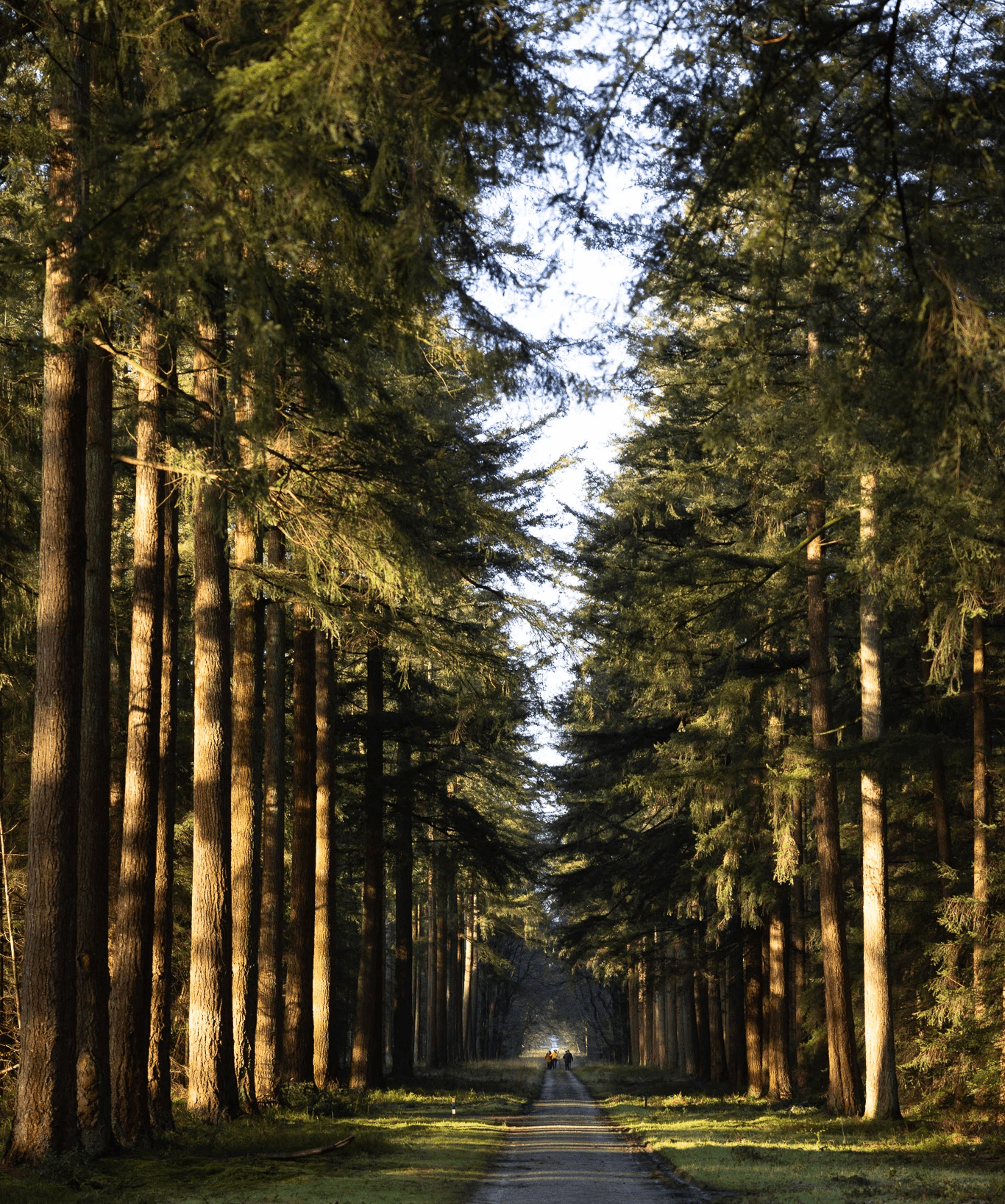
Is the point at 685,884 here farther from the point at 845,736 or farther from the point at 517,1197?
the point at 517,1197

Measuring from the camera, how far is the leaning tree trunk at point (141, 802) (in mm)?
12250

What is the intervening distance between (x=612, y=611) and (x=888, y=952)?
7.55 metres

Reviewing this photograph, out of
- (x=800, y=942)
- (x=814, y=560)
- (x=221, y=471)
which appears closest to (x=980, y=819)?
(x=814, y=560)

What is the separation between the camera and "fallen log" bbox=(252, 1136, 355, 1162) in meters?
12.4

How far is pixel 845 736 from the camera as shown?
21.0 meters

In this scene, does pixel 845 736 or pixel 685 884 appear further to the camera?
pixel 685 884

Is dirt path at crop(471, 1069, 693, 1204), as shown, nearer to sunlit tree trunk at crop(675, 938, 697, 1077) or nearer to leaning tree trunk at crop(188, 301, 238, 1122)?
leaning tree trunk at crop(188, 301, 238, 1122)

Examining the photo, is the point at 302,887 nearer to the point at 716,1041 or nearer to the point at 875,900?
the point at 875,900

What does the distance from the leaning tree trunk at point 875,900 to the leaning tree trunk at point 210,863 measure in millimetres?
9188

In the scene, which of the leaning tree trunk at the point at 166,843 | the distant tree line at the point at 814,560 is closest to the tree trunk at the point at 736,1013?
the distant tree line at the point at 814,560

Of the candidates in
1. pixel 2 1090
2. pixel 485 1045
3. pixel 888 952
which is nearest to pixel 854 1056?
pixel 888 952

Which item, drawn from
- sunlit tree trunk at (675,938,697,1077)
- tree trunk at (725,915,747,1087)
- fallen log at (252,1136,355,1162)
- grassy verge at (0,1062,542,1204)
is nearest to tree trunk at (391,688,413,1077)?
tree trunk at (725,915,747,1087)

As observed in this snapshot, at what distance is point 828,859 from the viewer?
19.4m

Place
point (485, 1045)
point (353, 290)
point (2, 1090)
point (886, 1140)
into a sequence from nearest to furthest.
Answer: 1. point (353, 290)
2. point (886, 1140)
3. point (2, 1090)
4. point (485, 1045)
